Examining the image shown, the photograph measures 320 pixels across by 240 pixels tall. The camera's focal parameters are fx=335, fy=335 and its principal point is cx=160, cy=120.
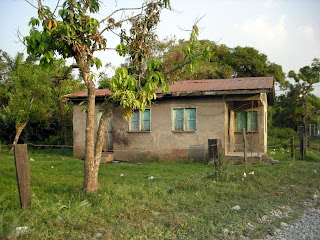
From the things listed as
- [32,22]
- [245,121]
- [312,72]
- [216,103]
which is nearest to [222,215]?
[32,22]

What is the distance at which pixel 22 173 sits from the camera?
5.65m

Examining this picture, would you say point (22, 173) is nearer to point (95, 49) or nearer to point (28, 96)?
point (95, 49)

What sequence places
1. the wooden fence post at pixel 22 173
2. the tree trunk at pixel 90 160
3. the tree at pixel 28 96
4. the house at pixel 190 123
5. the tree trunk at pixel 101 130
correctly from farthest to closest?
the tree at pixel 28 96 → the house at pixel 190 123 → the tree trunk at pixel 101 130 → the tree trunk at pixel 90 160 → the wooden fence post at pixel 22 173

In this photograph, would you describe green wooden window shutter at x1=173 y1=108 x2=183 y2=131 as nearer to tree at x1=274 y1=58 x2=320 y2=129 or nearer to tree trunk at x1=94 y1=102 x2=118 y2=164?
tree trunk at x1=94 y1=102 x2=118 y2=164

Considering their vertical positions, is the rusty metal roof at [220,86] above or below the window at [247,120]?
above

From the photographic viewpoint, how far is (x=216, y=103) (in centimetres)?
1387

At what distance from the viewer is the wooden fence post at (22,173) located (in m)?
5.61

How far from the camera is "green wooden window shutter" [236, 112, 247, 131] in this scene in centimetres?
1589

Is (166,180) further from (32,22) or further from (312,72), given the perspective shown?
(312,72)

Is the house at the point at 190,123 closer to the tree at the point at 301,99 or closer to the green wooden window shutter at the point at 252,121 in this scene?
the green wooden window shutter at the point at 252,121

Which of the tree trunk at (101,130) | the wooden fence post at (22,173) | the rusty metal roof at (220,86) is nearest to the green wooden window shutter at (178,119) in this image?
the rusty metal roof at (220,86)

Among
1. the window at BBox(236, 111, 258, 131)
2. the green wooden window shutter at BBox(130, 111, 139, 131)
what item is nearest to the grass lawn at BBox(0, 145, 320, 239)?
the green wooden window shutter at BBox(130, 111, 139, 131)

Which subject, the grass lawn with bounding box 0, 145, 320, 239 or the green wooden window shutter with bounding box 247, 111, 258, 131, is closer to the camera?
the grass lawn with bounding box 0, 145, 320, 239

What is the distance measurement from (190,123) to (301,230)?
31.3 ft
